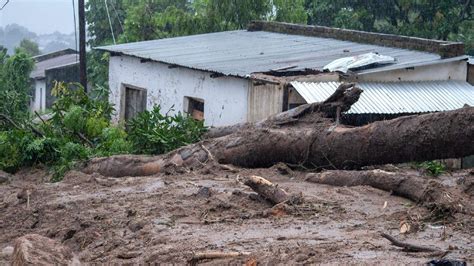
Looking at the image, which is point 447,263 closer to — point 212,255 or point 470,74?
point 212,255

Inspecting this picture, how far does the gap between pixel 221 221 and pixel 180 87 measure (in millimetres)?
11281

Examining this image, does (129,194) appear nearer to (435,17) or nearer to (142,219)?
(142,219)

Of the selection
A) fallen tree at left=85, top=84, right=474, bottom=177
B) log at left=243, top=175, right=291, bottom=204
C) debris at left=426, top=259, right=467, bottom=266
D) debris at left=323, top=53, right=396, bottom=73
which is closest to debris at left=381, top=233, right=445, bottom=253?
debris at left=426, top=259, right=467, bottom=266

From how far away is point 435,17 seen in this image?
2669 centimetres

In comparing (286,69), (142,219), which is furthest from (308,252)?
(286,69)

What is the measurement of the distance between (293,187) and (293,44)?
11.2 meters

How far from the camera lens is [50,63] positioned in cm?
4209

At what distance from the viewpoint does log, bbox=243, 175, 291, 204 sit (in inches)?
354

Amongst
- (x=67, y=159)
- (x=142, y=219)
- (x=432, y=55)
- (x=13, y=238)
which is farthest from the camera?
(x=432, y=55)

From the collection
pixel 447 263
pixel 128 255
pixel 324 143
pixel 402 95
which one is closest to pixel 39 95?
pixel 402 95

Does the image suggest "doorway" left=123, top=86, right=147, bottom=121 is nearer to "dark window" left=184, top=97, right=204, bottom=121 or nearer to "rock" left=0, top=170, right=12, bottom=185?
"dark window" left=184, top=97, right=204, bottom=121

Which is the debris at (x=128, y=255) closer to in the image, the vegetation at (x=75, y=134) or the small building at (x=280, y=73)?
the vegetation at (x=75, y=134)

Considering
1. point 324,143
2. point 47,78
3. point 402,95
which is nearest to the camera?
point 324,143

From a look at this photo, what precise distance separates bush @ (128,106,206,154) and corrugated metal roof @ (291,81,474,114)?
7.67 feet
